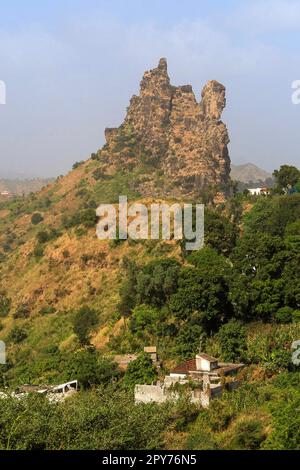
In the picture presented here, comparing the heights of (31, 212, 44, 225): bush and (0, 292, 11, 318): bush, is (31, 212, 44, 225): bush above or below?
above

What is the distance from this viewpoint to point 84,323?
31.2m

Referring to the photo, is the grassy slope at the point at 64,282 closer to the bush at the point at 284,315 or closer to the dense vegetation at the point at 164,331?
the dense vegetation at the point at 164,331

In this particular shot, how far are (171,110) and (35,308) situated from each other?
25287 millimetres

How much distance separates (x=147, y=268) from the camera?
29.1 meters

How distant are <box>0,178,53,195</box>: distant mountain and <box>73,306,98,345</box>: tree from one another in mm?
106988

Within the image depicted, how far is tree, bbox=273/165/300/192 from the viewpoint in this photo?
4012 cm

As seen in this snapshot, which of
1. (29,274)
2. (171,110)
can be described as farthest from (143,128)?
(29,274)

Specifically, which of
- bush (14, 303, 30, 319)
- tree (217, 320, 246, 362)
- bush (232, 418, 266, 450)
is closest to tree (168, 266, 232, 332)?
tree (217, 320, 246, 362)

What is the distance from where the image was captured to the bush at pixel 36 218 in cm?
6288

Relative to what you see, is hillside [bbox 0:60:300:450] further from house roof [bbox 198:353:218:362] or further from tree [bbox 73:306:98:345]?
house roof [bbox 198:353:218:362]

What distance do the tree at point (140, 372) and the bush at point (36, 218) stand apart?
41.1 meters

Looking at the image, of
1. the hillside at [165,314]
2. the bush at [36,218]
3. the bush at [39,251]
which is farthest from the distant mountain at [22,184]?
the bush at [39,251]

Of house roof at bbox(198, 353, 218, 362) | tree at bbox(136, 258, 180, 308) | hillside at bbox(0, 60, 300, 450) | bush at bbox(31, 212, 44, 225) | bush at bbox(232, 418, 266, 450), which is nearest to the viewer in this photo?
bush at bbox(232, 418, 266, 450)

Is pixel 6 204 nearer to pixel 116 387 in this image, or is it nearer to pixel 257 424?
pixel 116 387
